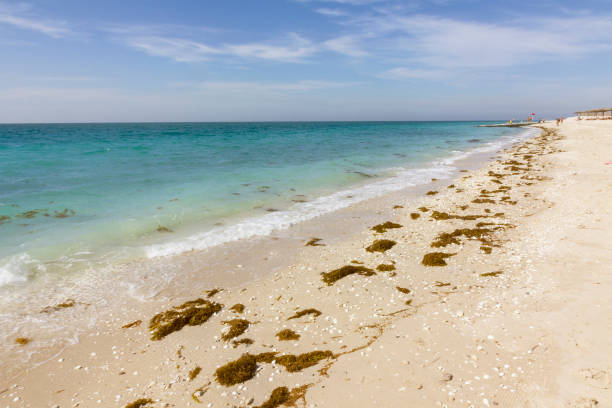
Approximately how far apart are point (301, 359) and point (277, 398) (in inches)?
35.7

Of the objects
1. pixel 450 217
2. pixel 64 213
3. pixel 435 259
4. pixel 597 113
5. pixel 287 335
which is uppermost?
pixel 597 113

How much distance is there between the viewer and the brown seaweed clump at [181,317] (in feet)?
22.8

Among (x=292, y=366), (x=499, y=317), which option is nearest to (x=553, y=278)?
(x=499, y=317)

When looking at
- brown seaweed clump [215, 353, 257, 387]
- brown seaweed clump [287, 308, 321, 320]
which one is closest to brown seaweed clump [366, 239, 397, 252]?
brown seaweed clump [287, 308, 321, 320]

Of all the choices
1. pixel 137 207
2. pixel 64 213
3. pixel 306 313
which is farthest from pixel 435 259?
pixel 64 213

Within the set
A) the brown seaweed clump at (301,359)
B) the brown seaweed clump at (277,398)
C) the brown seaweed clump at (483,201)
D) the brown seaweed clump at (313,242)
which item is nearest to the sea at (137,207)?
the brown seaweed clump at (313,242)

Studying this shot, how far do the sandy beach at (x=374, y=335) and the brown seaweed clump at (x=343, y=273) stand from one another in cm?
6

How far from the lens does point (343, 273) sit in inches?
351

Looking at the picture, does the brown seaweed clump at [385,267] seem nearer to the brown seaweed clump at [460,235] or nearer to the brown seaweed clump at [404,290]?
the brown seaweed clump at [404,290]

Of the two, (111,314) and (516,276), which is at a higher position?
(516,276)

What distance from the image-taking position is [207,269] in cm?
994

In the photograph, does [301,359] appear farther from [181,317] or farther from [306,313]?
[181,317]

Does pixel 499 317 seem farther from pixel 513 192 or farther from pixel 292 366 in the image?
pixel 513 192

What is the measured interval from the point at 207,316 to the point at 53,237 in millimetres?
9802
